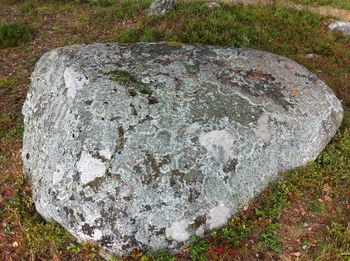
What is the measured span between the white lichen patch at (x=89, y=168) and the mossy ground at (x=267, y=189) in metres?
0.99

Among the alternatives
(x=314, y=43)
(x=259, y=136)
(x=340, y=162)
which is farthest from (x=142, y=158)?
(x=314, y=43)

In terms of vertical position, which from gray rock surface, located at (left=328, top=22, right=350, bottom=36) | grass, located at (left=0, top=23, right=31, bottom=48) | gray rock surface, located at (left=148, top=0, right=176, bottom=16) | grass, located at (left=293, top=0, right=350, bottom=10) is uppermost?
gray rock surface, located at (left=148, top=0, right=176, bottom=16)

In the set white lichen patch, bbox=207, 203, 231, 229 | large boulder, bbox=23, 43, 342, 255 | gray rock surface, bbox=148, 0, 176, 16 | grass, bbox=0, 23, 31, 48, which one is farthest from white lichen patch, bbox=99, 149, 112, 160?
gray rock surface, bbox=148, 0, 176, 16

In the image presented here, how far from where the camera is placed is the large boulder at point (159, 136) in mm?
5711

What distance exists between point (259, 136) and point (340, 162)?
1.84 m

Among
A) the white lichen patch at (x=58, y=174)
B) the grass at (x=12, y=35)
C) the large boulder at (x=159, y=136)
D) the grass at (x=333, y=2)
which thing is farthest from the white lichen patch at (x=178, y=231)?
the grass at (x=333, y=2)

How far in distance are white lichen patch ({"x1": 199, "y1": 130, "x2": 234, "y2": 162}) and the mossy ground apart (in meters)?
1.01

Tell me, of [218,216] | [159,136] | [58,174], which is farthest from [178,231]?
[58,174]

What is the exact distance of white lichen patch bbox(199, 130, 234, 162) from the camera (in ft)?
20.1

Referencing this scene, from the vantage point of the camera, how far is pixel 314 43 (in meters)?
12.5

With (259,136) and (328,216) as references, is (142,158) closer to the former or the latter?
(259,136)

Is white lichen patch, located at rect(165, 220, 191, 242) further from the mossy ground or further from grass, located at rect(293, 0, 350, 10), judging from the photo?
Answer: grass, located at rect(293, 0, 350, 10)

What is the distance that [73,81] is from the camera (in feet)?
22.1

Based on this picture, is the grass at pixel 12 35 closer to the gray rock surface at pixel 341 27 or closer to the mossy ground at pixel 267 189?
the mossy ground at pixel 267 189
